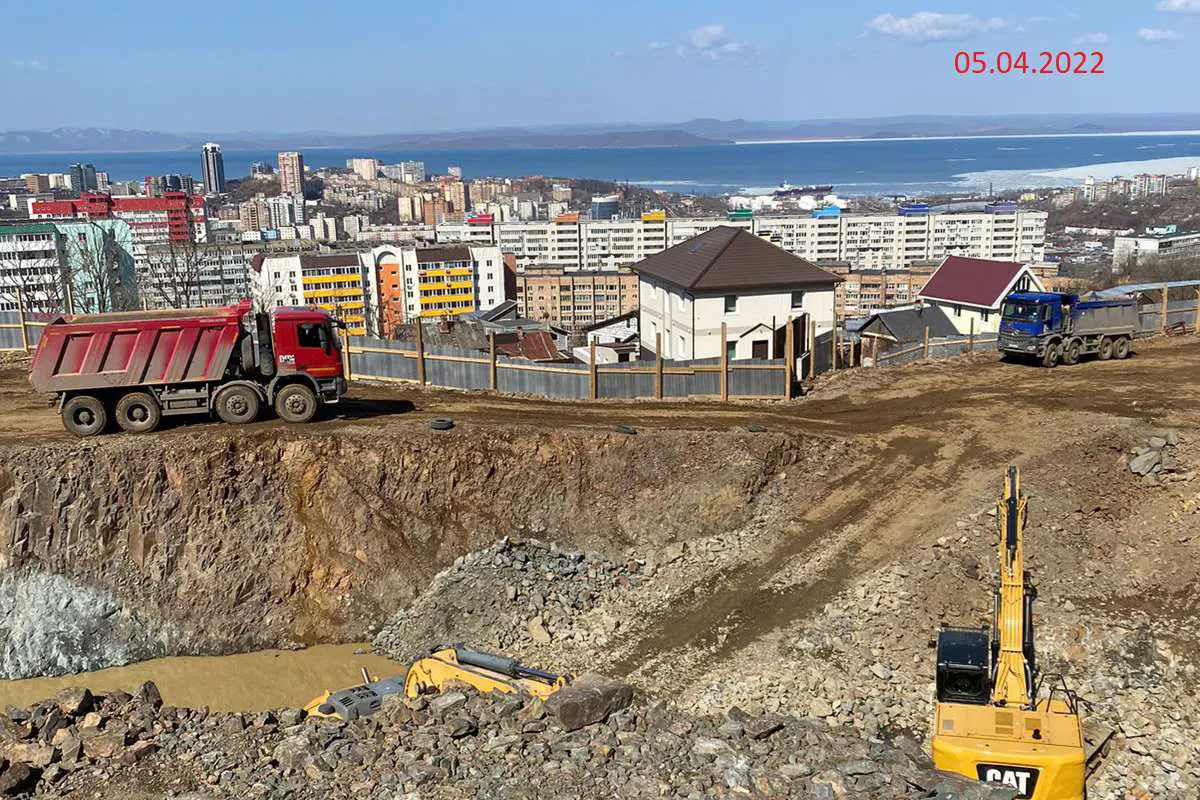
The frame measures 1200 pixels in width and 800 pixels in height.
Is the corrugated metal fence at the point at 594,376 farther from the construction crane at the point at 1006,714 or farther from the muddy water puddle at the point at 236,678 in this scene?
the construction crane at the point at 1006,714

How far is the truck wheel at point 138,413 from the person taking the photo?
74.7 feet

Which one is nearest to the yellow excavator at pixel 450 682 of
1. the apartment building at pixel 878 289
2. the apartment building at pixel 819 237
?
the apartment building at pixel 878 289

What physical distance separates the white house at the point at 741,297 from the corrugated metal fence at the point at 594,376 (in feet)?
15.5

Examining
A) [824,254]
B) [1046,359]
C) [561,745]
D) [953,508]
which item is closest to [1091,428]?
[953,508]

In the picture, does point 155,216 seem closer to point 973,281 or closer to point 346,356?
point 346,356

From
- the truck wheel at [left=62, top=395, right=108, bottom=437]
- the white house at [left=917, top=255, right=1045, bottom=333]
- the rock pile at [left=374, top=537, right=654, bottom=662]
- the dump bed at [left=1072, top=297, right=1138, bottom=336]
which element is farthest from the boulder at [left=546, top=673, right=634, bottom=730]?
the white house at [left=917, top=255, right=1045, bottom=333]

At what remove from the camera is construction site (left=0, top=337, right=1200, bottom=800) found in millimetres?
14578

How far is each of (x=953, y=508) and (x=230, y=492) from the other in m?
17.1

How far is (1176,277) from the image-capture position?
67000mm

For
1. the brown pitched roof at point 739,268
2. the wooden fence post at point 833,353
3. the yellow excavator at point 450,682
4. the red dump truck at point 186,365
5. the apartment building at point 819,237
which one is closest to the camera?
the yellow excavator at point 450,682

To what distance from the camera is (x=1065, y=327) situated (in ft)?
108

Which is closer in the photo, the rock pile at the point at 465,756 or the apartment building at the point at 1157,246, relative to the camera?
the rock pile at the point at 465,756

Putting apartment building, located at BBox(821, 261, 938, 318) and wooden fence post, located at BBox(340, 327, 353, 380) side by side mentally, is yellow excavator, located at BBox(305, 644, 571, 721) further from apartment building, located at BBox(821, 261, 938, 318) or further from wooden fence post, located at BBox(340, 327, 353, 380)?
apartment building, located at BBox(821, 261, 938, 318)

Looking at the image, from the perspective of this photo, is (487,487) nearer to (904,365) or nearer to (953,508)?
(953,508)
